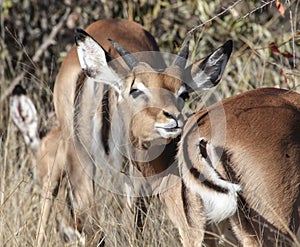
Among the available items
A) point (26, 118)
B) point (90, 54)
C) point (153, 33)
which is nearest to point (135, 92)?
point (90, 54)

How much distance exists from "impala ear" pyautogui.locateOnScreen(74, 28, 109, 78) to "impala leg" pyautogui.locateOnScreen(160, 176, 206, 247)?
99cm

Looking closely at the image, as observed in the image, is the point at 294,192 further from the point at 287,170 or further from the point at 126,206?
the point at 126,206

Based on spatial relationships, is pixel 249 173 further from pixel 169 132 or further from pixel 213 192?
pixel 169 132

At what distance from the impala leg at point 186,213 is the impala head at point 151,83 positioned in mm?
344

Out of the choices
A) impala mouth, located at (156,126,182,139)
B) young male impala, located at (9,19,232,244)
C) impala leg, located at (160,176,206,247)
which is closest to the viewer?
impala leg, located at (160,176,206,247)

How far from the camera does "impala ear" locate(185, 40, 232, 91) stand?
461 centimetres

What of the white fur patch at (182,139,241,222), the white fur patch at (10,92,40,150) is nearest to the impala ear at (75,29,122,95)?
the white fur patch at (182,139,241,222)

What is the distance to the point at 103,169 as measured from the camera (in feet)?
18.0

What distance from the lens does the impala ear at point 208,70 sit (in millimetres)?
4609

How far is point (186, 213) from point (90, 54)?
1338 mm

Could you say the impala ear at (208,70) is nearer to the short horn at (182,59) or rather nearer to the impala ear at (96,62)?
the short horn at (182,59)

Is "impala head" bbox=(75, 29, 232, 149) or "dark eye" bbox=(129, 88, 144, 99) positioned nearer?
"impala head" bbox=(75, 29, 232, 149)

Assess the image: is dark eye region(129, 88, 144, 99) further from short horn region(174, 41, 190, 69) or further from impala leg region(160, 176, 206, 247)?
impala leg region(160, 176, 206, 247)

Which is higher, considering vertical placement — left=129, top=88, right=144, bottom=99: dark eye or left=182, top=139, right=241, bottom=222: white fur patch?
left=129, top=88, right=144, bottom=99: dark eye
